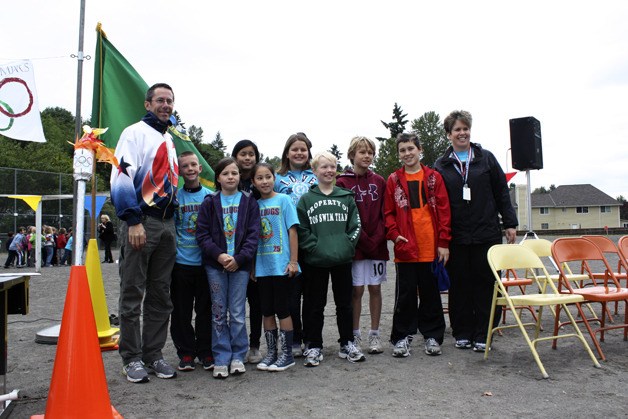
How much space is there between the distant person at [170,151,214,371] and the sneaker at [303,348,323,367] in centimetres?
79

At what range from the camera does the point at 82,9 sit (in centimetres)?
572

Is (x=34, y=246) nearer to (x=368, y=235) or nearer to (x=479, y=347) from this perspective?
(x=368, y=235)

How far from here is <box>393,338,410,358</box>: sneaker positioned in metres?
4.71

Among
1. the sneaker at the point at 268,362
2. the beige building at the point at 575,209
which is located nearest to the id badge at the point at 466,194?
the sneaker at the point at 268,362

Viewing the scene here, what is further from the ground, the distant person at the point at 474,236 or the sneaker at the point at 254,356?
the distant person at the point at 474,236

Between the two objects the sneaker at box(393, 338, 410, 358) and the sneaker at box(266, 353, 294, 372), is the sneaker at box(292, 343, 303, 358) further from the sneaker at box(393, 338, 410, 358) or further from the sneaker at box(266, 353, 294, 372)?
the sneaker at box(393, 338, 410, 358)

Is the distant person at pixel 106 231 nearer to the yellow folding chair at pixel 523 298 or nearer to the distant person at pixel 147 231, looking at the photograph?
the distant person at pixel 147 231

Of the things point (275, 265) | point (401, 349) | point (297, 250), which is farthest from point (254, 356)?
point (401, 349)

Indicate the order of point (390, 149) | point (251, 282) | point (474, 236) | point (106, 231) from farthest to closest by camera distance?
1. point (390, 149)
2. point (106, 231)
3. point (474, 236)
4. point (251, 282)

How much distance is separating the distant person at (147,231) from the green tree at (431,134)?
228ft

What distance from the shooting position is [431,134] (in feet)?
241

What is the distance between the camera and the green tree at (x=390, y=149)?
2351 inches

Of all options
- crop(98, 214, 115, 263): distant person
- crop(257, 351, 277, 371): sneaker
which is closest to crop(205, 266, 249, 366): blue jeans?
crop(257, 351, 277, 371): sneaker

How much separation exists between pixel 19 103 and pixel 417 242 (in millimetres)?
4421
